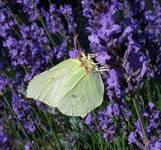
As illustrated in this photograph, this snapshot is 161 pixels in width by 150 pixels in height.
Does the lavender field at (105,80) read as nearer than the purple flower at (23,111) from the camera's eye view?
Yes

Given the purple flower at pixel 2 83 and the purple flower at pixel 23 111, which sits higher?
the purple flower at pixel 2 83

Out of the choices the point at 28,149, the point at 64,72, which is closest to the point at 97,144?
the point at 28,149

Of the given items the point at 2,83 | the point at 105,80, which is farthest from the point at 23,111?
the point at 105,80

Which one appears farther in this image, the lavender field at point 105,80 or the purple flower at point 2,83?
the purple flower at point 2,83

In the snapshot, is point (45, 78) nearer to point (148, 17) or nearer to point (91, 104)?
point (91, 104)

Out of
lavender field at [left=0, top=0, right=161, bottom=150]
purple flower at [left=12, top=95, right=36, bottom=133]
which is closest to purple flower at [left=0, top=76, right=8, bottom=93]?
lavender field at [left=0, top=0, right=161, bottom=150]

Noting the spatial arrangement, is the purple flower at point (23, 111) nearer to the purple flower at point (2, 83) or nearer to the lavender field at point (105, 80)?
the lavender field at point (105, 80)

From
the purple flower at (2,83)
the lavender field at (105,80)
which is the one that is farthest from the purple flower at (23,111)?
the purple flower at (2,83)

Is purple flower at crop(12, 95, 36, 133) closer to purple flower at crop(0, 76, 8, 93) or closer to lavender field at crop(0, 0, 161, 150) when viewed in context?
lavender field at crop(0, 0, 161, 150)

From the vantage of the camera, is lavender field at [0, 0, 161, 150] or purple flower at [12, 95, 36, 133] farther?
purple flower at [12, 95, 36, 133]
